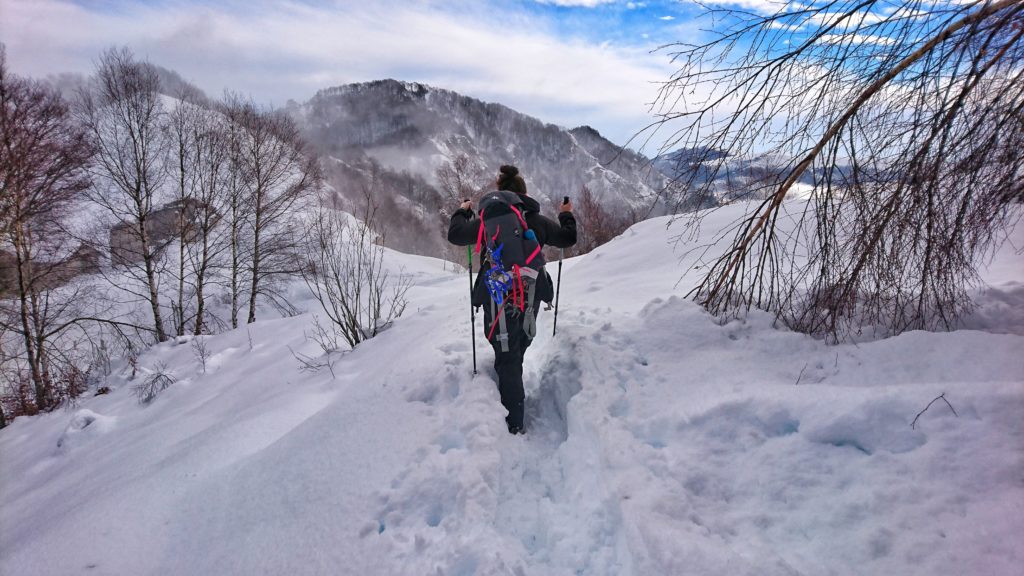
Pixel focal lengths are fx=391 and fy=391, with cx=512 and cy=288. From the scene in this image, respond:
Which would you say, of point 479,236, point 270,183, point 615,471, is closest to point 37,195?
point 270,183

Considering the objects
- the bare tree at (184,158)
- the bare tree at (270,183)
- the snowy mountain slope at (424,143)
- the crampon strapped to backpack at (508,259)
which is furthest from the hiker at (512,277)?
the snowy mountain slope at (424,143)

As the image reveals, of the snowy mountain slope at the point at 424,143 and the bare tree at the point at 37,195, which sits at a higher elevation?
the snowy mountain slope at the point at 424,143

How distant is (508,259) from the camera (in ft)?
11.2

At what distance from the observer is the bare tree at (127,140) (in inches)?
429

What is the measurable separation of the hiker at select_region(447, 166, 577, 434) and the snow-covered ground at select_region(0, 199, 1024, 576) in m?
0.24

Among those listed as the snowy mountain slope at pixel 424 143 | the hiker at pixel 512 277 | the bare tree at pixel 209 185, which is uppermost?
the snowy mountain slope at pixel 424 143

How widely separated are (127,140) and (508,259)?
46.9ft

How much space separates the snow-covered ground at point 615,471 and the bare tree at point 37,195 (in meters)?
8.47

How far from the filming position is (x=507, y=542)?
213 cm

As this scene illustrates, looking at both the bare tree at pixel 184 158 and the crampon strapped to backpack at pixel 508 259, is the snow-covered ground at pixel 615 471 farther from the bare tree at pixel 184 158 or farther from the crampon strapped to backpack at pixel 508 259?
the bare tree at pixel 184 158

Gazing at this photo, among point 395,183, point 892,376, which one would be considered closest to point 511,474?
point 892,376

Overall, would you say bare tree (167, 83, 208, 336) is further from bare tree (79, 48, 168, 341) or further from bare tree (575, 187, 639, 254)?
bare tree (575, 187, 639, 254)

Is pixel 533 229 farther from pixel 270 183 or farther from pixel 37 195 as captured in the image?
pixel 270 183

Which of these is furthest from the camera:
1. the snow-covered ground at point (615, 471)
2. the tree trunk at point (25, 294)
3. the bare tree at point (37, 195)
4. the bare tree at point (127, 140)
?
the bare tree at point (127, 140)
